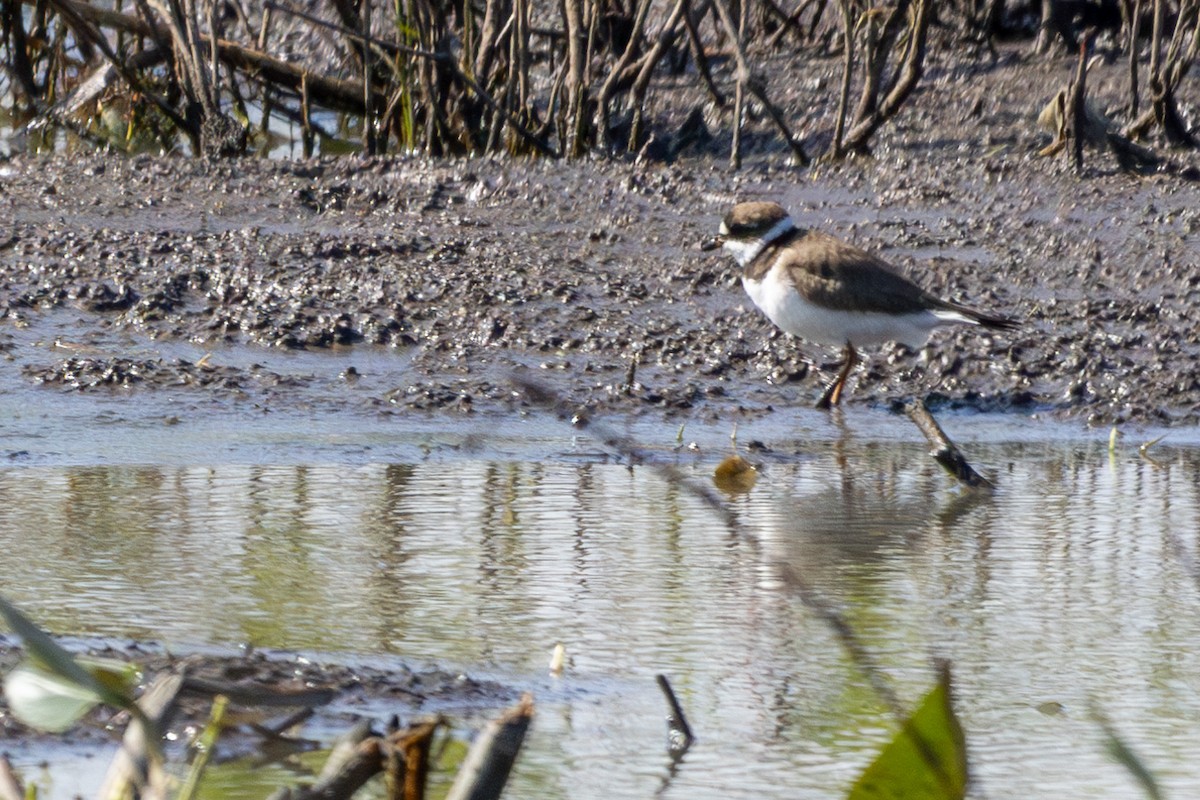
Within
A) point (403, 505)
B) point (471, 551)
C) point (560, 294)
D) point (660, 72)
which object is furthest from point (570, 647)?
point (660, 72)

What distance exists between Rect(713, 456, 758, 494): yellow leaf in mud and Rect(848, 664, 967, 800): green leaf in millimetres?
3083

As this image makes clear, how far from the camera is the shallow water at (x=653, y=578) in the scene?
268cm

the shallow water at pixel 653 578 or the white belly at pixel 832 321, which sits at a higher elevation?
the white belly at pixel 832 321

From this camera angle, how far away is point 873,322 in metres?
5.74

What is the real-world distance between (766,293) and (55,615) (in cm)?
314

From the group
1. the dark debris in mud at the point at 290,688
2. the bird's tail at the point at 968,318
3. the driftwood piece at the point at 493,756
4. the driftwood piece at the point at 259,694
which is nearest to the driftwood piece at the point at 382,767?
the driftwood piece at the point at 493,756

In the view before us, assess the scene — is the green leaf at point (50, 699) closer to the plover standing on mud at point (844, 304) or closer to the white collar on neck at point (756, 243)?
the plover standing on mud at point (844, 304)

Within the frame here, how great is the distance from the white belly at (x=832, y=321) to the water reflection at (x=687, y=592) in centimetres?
90

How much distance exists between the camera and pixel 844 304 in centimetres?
570

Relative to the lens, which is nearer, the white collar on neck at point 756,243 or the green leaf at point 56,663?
the green leaf at point 56,663

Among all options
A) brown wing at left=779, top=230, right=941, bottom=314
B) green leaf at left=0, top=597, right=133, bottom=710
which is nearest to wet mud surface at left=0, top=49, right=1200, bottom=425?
brown wing at left=779, top=230, right=941, bottom=314

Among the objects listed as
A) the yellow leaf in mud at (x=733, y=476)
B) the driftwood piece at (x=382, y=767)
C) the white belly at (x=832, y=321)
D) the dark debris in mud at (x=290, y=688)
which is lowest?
the dark debris in mud at (x=290, y=688)

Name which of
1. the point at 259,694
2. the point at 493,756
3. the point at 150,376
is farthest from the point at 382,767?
the point at 150,376

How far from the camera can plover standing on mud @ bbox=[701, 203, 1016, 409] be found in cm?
571
